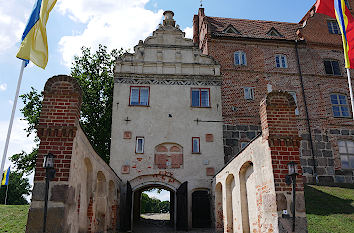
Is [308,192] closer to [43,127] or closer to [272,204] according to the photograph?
[272,204]

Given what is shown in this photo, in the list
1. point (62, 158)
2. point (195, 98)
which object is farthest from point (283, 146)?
point (195, 98)

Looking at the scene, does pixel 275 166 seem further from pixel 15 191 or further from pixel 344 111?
pixel 15 191

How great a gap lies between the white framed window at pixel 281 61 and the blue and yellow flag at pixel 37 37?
571 inches

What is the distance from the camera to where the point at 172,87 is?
16.6m

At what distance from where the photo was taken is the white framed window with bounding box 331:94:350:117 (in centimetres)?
1830

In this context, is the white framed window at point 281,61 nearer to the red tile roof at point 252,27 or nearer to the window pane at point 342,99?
the red tile roof at point 252,27

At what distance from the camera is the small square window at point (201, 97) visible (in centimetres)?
1652

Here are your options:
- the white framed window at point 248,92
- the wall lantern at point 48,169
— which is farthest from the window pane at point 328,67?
the wall lantern at point 48,169

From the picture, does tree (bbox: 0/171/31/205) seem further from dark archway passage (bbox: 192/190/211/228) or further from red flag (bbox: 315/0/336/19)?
red flag (bbox: 315/0/336/19)

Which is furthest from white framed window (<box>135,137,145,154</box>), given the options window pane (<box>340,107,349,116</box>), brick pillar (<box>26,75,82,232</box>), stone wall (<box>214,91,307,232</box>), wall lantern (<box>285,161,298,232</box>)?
window pane (<box>340,107,349,116</box>)

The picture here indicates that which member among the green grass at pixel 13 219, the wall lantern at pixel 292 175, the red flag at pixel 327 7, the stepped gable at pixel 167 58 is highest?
the stepped gable at pixel 167 58

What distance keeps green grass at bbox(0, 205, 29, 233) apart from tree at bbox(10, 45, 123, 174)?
7479mm

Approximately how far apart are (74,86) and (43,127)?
108 centimetres

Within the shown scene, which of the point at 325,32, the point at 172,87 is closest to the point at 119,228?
the point at 172,87
